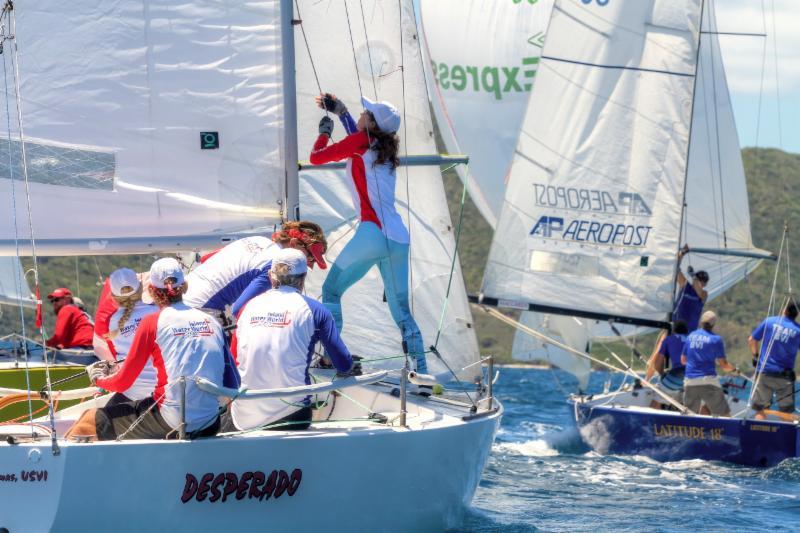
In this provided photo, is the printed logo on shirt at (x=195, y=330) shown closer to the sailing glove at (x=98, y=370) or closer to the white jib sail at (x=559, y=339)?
the sailing glove at (x=98, y=370)

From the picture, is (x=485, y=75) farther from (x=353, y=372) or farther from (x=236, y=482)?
(x=236, y=482)

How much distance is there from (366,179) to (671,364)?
861cm

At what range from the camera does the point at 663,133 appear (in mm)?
18688

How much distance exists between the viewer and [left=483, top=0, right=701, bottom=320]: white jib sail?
18594 millimetres

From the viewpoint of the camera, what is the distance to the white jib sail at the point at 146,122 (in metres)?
9.42

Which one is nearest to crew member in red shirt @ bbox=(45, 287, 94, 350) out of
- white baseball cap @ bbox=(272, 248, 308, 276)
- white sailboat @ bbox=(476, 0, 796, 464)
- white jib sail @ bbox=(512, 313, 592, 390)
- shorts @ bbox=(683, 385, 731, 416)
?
white sailboat @ bbox=(476, 0, 796, 464)

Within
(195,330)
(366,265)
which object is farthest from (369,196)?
(195,330)

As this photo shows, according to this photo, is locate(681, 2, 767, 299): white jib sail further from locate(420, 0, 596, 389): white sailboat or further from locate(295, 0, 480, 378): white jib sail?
locate(295, 0, 480, 378): white jib sail

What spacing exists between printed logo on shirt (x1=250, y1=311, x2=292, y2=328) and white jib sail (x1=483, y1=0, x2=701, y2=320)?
443 inches

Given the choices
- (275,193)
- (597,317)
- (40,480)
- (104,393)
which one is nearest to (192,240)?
(275,193)

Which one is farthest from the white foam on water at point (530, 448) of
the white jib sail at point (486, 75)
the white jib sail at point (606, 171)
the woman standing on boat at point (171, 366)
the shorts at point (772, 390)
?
the woman standing on boat at point (171, 366)

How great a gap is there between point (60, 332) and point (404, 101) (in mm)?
5091

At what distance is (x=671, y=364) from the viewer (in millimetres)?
16969

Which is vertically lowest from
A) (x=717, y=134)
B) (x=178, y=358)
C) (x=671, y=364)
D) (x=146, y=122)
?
(x=671, y=364)
